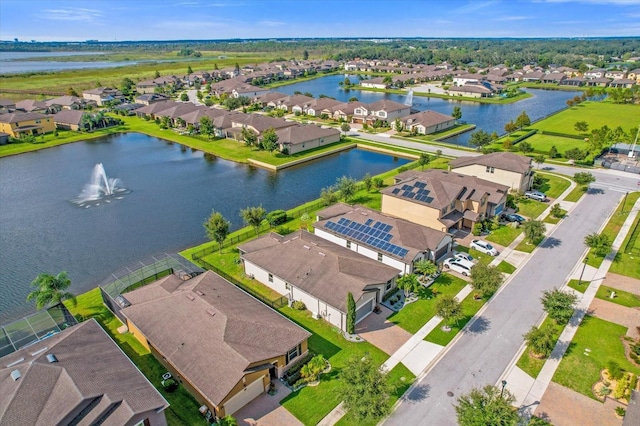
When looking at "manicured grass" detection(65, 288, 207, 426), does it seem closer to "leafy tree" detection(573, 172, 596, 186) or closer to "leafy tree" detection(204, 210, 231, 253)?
"leafy tree" detection(204, 210, 231, 253)

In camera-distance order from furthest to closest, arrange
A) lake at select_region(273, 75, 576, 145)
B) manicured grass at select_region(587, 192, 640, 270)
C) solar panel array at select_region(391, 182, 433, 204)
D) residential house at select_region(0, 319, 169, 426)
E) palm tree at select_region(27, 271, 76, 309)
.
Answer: lake at select_region(273, 75, 576, 145) → solar panel array at select_region(391, 182, 433, 204) → manicured grass at select_region(587, 192, 640, 270) → palm tree at select_region(27, 271, 76, 309) → residential house at select_region(0, 319, 169, 426)

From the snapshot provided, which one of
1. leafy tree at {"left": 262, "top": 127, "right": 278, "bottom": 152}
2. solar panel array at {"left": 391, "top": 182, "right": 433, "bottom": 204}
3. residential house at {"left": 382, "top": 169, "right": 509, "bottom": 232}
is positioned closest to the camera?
residential house at {"left": 382, "top": 169, "right": 509, "bottom": 232}

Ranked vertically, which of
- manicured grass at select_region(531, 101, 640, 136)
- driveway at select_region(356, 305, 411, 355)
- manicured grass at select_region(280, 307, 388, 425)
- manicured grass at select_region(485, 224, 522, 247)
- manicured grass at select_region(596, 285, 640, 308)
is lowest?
manicured grass at select_region(280, 307, 388, 425)

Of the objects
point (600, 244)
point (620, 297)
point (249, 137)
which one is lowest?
point (620, 297)

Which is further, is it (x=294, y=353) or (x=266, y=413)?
(x=294, y=353)

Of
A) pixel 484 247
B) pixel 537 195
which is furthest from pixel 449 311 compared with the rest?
pixel 537 195

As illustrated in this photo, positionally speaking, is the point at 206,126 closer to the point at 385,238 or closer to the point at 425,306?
the point at 385,238

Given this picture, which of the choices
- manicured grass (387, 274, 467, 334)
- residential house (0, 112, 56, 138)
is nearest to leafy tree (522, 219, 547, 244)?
manicured grass (387, 274, 467, 334)
